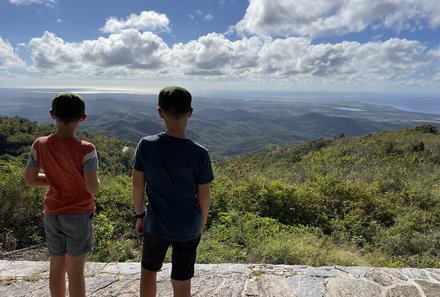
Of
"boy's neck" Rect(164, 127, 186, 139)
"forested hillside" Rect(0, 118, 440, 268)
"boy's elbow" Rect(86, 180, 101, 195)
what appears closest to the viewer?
"boy's neck" Rect(164, 127, 186, 139)

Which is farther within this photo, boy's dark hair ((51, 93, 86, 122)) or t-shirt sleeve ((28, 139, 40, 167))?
t-shirt sleeve ((28, 139, 40, 167))

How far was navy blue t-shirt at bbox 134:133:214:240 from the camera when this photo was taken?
2.26 metres

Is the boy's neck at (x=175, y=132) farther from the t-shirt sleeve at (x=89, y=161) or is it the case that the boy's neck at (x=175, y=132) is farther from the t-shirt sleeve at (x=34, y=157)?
the t-shirt sleeve at (x=34, y=157)

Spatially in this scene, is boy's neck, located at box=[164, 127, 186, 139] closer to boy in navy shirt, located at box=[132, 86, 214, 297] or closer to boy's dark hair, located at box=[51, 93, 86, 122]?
boy in navy shirt, located at box=[132, 86, 214, 297]

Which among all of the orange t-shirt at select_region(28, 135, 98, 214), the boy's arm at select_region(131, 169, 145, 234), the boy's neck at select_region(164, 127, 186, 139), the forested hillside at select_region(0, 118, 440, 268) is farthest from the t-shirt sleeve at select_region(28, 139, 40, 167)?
the forested hillside at select_region(0, 118, 440, 268)

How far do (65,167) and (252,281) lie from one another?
203 centimetres

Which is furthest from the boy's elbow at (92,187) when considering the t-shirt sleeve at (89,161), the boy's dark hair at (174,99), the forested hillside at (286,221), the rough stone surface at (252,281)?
the forested hillside at (286,221)

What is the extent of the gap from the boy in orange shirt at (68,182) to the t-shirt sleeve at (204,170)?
2.24 feet

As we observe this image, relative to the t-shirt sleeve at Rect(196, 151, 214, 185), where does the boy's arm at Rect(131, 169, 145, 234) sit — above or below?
below

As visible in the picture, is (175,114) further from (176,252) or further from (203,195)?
(176,252)

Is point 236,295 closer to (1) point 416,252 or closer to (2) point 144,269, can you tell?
(2) point 144,269

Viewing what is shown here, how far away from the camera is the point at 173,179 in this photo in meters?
2.29

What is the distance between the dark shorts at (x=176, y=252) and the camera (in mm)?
2391

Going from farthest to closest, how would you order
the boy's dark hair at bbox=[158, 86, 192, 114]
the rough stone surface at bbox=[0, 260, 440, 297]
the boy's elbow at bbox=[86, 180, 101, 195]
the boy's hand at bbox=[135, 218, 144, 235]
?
1. the rough stone surface at bbox=[0, 260, 440, 297]
2. the boy's hand at bbox=[135, 218, 144, 235]
3. the boy's elbow at bbox=[86, 180, 101, 195]
4. the boy's dark hair at bbox=[158, 86, 192, 114]
